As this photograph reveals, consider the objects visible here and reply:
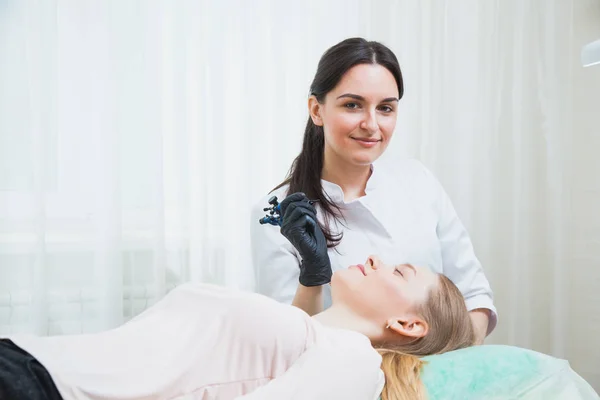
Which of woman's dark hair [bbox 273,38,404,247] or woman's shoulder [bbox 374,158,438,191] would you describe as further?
woman's shoulder [bbox 374,158,438,191]

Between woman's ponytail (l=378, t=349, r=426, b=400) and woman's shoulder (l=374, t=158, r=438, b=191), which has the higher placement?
woman's shoulder (l=374, t=158, r=438, b=191)

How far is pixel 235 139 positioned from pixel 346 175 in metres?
0.43

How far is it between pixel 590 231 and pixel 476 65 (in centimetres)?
80

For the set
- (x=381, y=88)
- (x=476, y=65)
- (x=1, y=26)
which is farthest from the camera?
(x=476, y=65)

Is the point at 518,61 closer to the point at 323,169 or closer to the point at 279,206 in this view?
the point at 323,169

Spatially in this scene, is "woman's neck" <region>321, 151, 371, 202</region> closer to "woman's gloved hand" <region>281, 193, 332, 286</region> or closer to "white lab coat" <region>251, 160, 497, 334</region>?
"white lab coat" <region>251, 160, 497, 334</region>

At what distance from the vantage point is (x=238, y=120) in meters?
2.12

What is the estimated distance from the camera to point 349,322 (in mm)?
1461

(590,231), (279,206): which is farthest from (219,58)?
(590,231)

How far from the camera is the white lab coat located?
179 cm

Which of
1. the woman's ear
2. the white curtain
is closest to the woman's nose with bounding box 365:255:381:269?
the woman's ear

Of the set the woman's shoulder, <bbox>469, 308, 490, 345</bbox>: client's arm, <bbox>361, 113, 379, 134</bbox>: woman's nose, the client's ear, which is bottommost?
<bbox>469, 308, 490, 345</bbox>: client's arm

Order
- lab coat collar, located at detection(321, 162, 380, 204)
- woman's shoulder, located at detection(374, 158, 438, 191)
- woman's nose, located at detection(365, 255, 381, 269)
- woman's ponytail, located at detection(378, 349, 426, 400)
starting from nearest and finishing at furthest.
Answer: woman's ponytail, located at detection(378, 349, 426, 400) < woman's nose, located at detection(365, 255, 381, 269) < lab coat collar, located at detection(321, 162, 380, 204) < woman's shoulder, located at detection(374, 158, 438, 191)

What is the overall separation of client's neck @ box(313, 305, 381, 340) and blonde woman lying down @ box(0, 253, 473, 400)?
89mm
